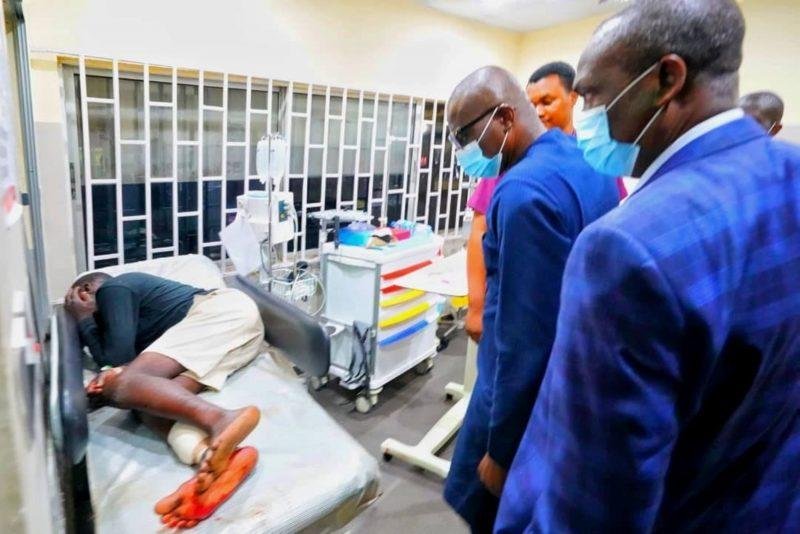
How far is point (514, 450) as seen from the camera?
3.13 ft

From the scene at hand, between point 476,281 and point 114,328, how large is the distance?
1386mm

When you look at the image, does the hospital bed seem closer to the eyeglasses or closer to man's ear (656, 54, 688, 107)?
the eyeglasses

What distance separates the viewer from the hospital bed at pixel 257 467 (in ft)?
3.71

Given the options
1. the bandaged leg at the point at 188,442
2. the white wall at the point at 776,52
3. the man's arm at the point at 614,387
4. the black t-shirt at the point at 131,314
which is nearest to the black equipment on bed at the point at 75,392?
the black t-shirt at the point at 131,314

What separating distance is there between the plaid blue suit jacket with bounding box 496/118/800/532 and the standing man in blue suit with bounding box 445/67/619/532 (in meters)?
0.33

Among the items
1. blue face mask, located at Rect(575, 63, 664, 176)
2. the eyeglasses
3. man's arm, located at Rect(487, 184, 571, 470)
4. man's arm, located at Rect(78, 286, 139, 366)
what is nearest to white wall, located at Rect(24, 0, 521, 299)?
man's arm, located at Rect(78, 286, 139, 366)

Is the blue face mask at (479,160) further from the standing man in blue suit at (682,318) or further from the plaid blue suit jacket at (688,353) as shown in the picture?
the plaid blue suit jacket at (688,353)

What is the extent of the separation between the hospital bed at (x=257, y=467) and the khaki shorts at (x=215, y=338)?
3.1 inches

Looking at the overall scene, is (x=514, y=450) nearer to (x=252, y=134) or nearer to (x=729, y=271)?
(x=729, y=271)

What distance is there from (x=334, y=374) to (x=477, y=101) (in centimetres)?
193

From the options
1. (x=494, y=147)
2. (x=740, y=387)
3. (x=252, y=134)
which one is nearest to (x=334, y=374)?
(x=252, y=134)

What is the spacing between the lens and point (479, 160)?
48.1 inches

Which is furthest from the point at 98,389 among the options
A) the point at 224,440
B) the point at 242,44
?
the point at 242,44

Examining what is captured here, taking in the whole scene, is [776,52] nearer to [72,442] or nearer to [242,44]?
[242,44]
